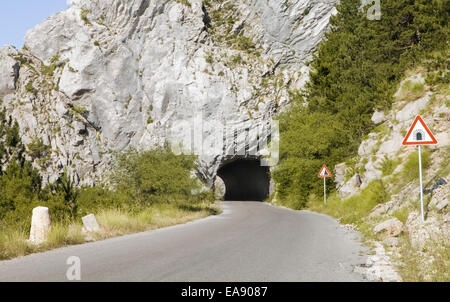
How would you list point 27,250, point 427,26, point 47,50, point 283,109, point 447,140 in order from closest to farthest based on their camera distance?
point 27,250 < point 447,140 < point 427,26 < point 283,109 < point 47,50

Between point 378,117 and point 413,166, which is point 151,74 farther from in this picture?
point 413,166

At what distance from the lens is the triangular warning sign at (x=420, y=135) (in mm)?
9484

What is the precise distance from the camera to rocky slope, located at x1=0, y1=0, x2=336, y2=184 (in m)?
47.4

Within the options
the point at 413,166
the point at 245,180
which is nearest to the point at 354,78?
the point at 413,166

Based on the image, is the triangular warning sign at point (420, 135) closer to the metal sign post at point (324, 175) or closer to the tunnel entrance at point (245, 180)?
the metal sign post at point (324, 175)

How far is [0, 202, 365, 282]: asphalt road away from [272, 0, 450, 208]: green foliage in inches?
651

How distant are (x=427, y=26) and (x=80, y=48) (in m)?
46.6

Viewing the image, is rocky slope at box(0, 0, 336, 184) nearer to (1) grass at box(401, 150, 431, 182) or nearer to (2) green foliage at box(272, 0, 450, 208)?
(2) green foliage at box(272, 0, 450, 208)

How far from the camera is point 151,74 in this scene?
170ft

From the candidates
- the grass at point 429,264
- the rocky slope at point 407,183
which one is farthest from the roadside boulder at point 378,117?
the grass at point 429,264

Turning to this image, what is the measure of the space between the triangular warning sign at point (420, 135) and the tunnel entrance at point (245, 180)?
40003 millimetres
